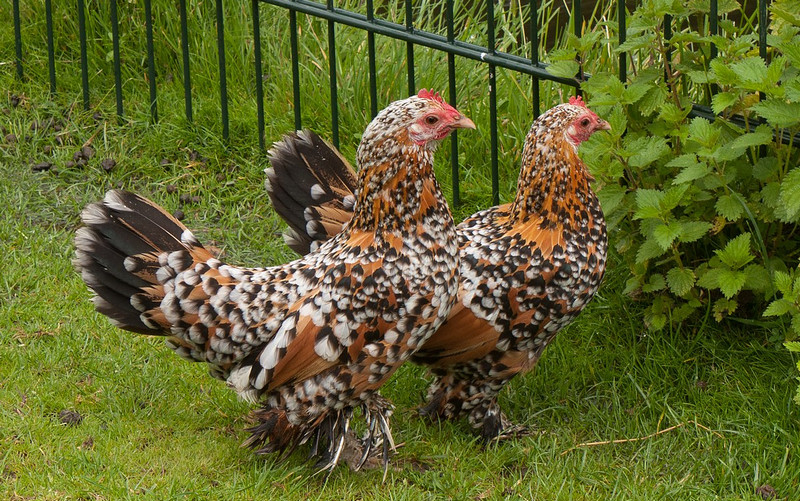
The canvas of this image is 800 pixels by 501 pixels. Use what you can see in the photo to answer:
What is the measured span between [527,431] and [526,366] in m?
0.34

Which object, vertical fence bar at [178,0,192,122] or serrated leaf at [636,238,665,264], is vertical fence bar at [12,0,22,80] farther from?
serrated leaf at [636,238,665,264]

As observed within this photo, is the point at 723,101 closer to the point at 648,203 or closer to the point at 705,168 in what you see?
the point at 705,168

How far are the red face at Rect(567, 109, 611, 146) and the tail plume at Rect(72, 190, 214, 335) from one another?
1.42 m

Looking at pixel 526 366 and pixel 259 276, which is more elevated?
pixel 259 276

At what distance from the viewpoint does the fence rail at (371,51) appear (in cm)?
483

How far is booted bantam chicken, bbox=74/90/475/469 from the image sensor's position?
12.3 ft

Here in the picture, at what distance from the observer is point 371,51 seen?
215 inches

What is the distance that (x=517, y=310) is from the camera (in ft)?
13.0

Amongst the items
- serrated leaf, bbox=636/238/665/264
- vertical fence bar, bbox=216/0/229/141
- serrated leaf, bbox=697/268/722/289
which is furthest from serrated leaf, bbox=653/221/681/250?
vertical fence bar, bbox=216/0/229/141

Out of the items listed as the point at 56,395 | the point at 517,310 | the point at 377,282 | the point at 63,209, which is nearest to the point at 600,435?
the point at 517,310

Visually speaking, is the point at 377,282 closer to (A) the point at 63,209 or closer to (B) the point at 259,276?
(B) the point at 259,276

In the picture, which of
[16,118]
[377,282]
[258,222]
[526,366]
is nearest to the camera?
[377,282]

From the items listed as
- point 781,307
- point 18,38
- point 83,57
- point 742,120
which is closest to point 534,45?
point 742,120

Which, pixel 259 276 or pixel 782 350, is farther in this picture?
pixel 782 350
